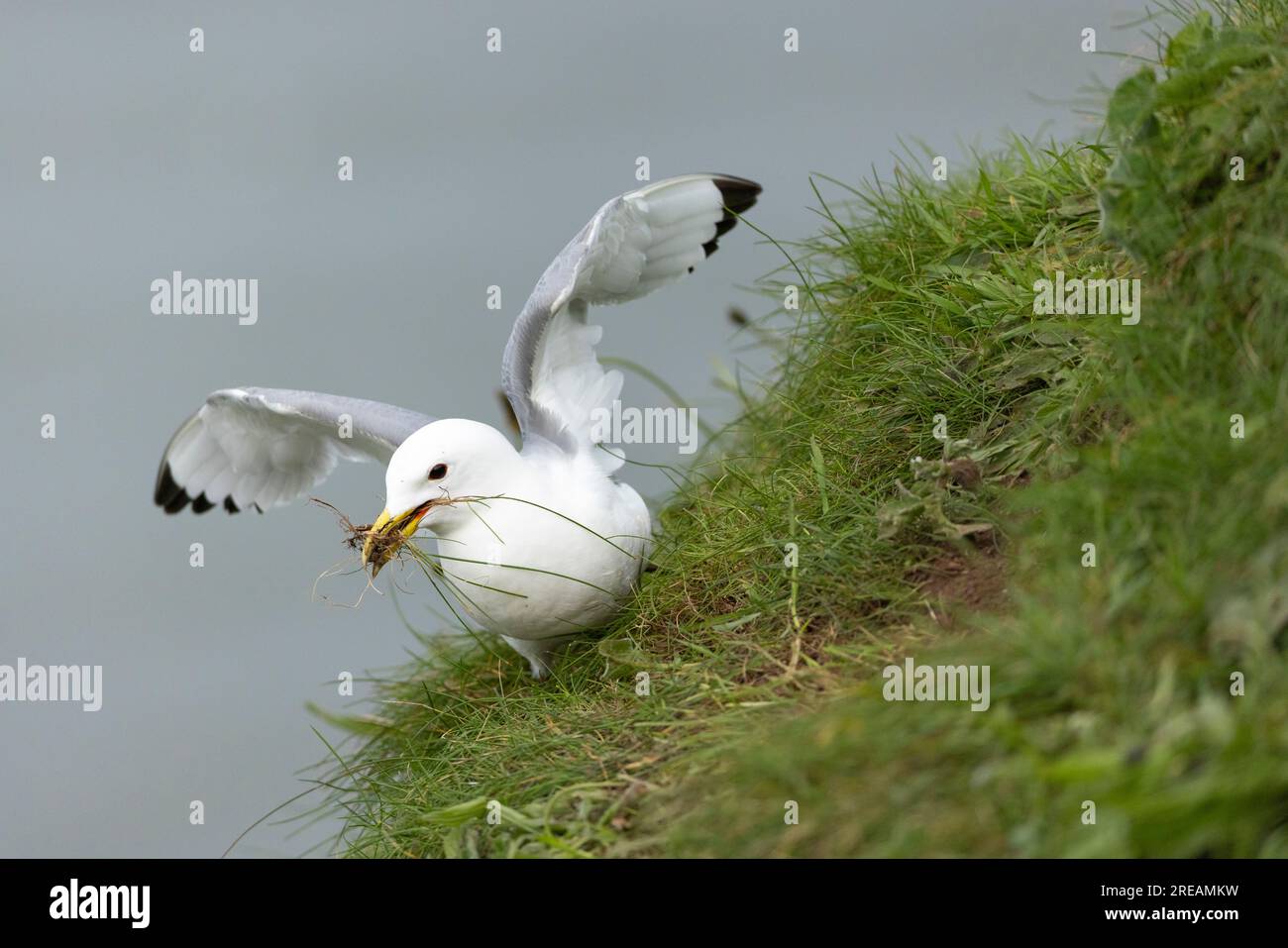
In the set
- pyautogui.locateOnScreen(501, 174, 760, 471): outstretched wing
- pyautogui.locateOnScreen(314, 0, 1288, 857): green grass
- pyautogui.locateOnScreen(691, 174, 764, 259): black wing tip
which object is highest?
pyautogui.locateOnScreen(691, 174, 764, 259): black wing tip

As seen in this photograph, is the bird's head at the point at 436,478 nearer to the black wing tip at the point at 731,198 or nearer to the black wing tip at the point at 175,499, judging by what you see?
the black wing tip at the point at 731,198

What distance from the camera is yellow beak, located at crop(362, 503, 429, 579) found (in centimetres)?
412

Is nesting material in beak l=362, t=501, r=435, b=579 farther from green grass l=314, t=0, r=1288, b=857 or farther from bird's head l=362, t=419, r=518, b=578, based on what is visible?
green grass l=314, t=0, r=1288, b=857

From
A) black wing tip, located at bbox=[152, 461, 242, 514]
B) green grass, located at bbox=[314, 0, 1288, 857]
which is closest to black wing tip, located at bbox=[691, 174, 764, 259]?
green grass, located at bbox=[314, 0, 1288, 857]

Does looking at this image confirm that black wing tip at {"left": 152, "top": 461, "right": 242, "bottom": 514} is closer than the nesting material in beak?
No

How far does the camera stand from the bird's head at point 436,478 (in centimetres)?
419

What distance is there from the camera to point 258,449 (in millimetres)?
5996

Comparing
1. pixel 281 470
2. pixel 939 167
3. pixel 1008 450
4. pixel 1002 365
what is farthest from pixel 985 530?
pixel 281 470

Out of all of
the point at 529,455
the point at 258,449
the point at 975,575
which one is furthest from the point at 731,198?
the point at 258,449

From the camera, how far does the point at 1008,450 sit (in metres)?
4.00

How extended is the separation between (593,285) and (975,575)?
214cm

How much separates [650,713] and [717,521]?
1100mm

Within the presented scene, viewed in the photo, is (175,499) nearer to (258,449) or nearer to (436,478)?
(258,449)

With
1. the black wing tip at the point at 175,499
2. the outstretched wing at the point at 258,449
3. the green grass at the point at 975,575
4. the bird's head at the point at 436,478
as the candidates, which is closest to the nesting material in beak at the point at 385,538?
the bird's head at the point at 436,478
